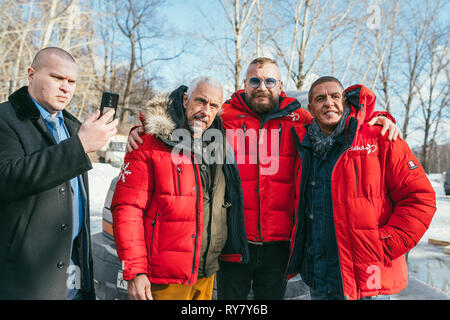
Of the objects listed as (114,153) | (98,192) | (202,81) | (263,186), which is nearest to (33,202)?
(202,81)

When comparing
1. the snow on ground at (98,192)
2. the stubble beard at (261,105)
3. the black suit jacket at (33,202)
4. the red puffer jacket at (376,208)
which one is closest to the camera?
the black suit jacket at (33,202)

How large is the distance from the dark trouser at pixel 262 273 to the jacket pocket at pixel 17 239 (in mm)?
1324

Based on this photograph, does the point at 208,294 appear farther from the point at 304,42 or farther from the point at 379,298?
the point at 304,42

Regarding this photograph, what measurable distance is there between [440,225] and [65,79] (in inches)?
347

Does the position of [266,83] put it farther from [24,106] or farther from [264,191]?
[24,106]

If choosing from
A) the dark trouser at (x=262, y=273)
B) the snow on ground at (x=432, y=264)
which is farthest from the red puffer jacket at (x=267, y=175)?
the snow on ground at (x=432, y=264)

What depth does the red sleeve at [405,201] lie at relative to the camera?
1.83 metres

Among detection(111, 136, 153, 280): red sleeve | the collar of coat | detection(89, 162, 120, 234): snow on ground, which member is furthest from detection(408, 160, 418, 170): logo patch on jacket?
detection(89, 162, 120, 234): snow on ground

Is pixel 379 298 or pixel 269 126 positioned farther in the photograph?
pixel 269 126

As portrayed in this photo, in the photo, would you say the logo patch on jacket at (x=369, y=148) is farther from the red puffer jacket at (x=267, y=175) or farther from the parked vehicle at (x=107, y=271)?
the parked vehicle at (x=107, y=271)

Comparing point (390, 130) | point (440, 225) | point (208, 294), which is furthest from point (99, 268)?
point (440, 225)

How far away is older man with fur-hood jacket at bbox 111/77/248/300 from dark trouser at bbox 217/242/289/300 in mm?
183

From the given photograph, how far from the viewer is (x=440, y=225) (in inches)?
297

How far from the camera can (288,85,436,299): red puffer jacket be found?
1.86m
